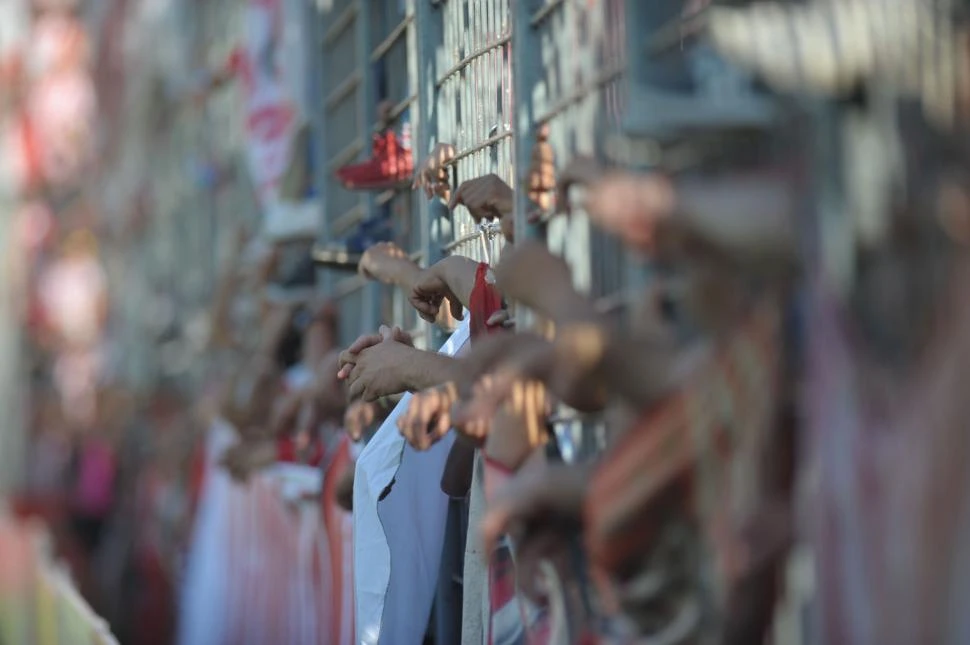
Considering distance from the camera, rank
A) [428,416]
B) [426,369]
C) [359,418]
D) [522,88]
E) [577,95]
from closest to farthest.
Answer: [577,95], [428,416], [522,88], [426,369], [359,418]

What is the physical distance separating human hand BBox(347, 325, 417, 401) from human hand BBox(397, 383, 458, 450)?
550 millimetres

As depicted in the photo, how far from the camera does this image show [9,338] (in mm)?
28188

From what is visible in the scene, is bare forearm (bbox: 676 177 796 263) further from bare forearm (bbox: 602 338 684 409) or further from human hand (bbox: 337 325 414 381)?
human hand (bbox: 337 325 414 381)

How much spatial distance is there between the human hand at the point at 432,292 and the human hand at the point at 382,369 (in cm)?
26

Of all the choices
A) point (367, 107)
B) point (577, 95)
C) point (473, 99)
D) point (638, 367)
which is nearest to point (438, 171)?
point (473, 99)

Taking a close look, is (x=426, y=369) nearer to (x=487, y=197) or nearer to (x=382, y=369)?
(x=382, y=369)

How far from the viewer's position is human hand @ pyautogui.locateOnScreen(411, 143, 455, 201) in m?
7.38

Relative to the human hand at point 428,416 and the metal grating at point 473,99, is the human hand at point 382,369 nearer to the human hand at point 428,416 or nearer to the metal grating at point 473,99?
the human hand at point 428,416

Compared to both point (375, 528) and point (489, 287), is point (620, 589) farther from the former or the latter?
point (375, 528)

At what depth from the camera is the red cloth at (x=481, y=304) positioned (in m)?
6.20

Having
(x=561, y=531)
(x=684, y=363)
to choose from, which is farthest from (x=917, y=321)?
(x=561, y=531)

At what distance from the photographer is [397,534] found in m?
6.76

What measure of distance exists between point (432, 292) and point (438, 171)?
35.2 inches

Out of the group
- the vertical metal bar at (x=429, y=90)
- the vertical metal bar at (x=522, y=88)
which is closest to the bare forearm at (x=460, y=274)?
the vertical metal bar at (x=522, y=88)
